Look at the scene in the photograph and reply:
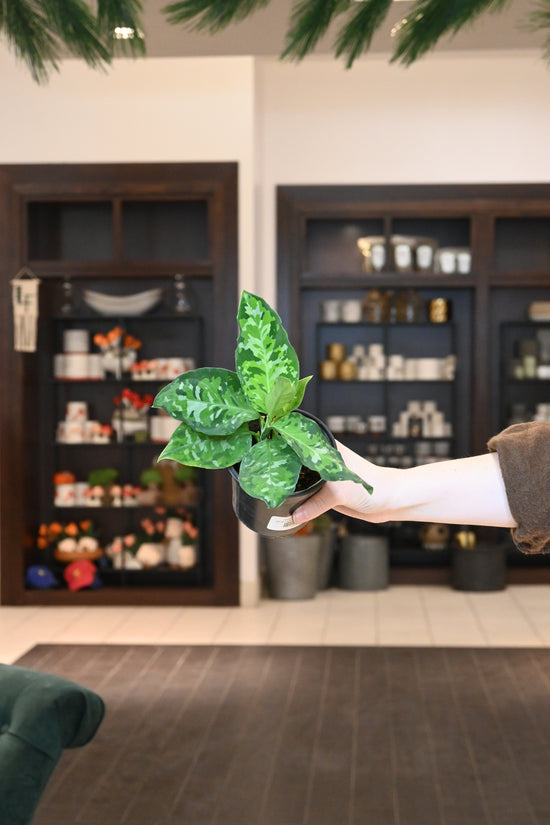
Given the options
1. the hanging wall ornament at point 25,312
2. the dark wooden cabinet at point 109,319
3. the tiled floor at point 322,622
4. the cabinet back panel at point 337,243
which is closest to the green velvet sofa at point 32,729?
the tiled floor at point 322,622

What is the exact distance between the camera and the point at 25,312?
606 centimetres

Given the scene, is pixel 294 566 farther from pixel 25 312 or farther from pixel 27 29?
pixel 27 29

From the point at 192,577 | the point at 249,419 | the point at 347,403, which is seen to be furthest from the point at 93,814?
the point at 347,403

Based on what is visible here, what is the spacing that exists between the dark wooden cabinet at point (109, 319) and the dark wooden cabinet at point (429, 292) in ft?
1.99

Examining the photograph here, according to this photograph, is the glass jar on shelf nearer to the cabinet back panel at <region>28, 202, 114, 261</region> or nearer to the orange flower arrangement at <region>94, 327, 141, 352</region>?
the orange flower arrangement at <region>94, 327, 141, 352</region>

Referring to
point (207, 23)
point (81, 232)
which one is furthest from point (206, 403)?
point (81, 232)

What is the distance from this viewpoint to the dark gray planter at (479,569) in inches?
254

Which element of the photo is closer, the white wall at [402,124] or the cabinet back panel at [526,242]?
the white wall at [402,124]

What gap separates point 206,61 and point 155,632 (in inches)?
128

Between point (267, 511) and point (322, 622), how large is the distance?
485 cm

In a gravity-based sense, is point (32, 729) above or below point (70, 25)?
below

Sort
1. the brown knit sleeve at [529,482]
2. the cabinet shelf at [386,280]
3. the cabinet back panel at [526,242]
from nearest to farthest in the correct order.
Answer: the brown knit sleeve at [529,482] → the cabinet shelf at [386,280] → the cabinet back panel at [526,242]

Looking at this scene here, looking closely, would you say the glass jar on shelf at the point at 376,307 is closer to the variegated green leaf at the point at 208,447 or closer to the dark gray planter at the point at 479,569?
the dark gray planter at the point at 479,569

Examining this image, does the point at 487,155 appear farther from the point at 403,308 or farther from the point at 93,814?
the point at 93,814
